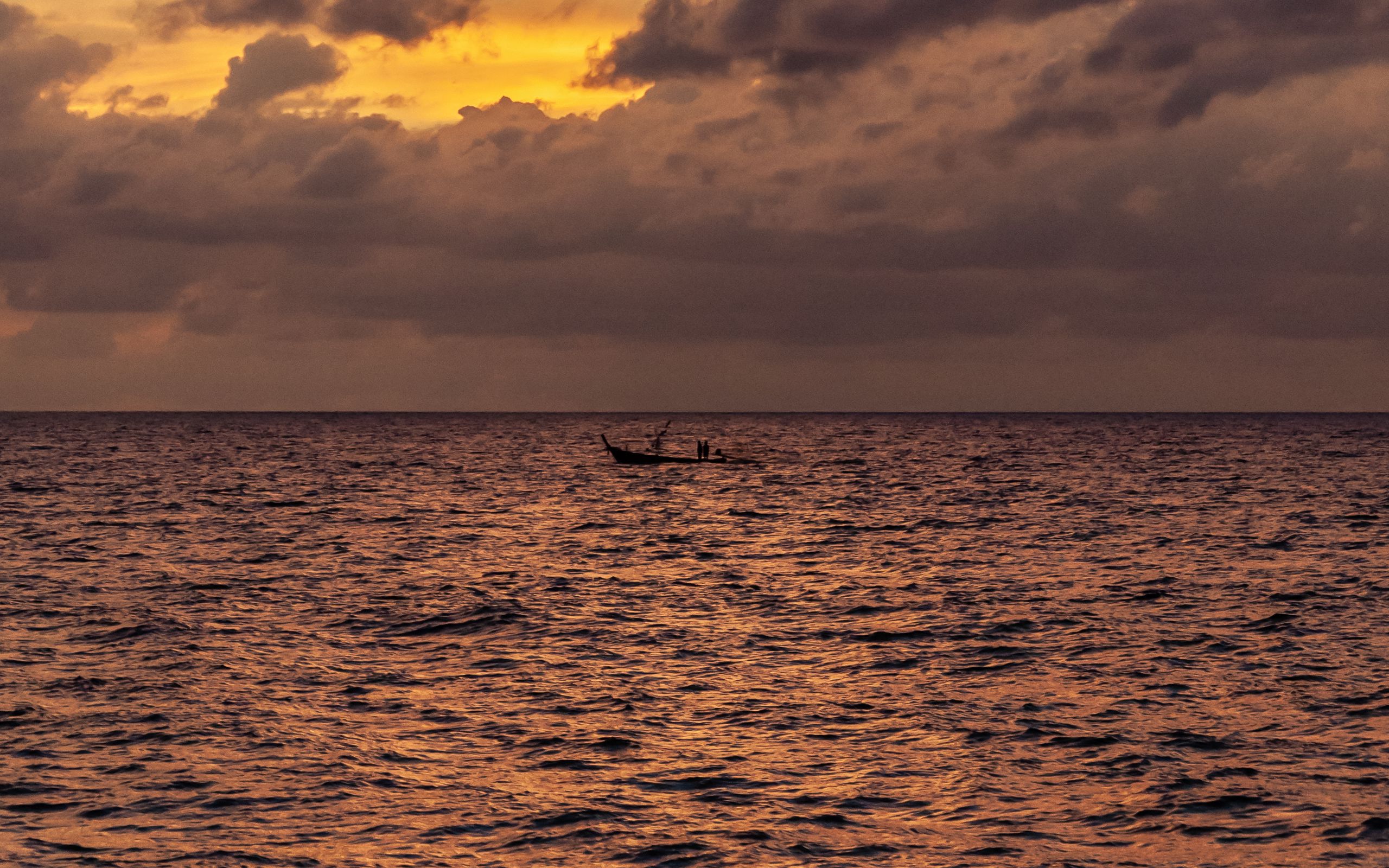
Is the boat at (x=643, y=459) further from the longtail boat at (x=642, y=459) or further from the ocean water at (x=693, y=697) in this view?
the ocean water at (x=693, y=697)

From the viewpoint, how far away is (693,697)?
2311 centimetres

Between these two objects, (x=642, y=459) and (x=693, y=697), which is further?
(x=642, y=459)

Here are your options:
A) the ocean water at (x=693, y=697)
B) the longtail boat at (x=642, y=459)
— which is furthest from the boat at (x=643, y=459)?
the ocean water at (x=693, y=697)

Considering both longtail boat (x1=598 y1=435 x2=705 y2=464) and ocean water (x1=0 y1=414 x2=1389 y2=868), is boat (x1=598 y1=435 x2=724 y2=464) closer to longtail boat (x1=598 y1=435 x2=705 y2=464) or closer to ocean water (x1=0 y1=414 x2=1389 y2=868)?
longtail boat (x1=598 y1=435 x2=705 y2=464)

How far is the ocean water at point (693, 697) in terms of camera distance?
15.9 meters

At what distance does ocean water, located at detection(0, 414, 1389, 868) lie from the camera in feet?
52.1

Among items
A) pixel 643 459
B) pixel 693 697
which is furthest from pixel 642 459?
pixel 693 697

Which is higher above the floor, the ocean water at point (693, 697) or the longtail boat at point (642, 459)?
the longtail boat at point (642, 459)

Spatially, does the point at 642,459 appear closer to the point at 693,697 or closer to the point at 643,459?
the point at 643,459

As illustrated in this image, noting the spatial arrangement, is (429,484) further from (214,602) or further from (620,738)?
(620,738)

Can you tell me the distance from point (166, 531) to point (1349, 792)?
48.1 meters

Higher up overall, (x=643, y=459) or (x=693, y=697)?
(x=643, y=459)

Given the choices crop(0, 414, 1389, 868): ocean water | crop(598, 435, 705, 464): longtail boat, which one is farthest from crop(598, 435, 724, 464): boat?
crop(0, 414, 1389, 868): ocean water

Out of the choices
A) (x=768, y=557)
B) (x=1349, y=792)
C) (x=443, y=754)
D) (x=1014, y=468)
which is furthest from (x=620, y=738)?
(x=1014, y=468)
